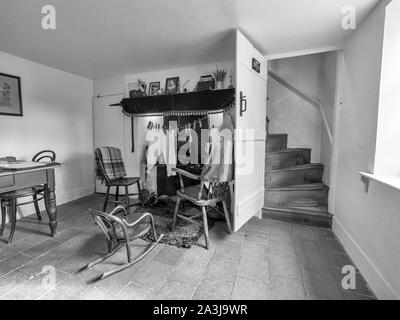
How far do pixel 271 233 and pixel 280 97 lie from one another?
223 cm

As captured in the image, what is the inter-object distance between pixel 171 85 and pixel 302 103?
2.10m

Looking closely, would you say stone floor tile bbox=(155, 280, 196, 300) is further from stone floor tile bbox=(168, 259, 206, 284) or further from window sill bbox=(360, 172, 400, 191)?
window sill bbox=(360, 172, 400, 191)

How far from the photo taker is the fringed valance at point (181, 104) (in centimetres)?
260

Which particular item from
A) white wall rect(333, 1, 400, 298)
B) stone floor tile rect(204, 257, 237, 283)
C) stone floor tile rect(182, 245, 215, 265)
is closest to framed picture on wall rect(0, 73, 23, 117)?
Result: stone floor tile rect(182, 245, 215, 265)

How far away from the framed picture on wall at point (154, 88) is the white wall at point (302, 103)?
6.14 ft

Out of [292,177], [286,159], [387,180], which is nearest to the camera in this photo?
[387,180]

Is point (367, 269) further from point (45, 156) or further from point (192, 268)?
point (45, 156)

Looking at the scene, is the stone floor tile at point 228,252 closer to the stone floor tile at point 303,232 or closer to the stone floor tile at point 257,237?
the stone floor tile at point 257,237

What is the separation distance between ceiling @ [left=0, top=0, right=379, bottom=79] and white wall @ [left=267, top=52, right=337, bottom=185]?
0.93 meters

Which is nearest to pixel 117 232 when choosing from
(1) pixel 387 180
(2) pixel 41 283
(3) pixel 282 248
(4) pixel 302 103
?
(2) pixel 41 283

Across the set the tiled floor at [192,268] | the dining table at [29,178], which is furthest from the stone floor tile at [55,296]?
the dining table at [29,178]

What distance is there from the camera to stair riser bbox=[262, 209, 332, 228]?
2.34 m

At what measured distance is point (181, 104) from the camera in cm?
285
